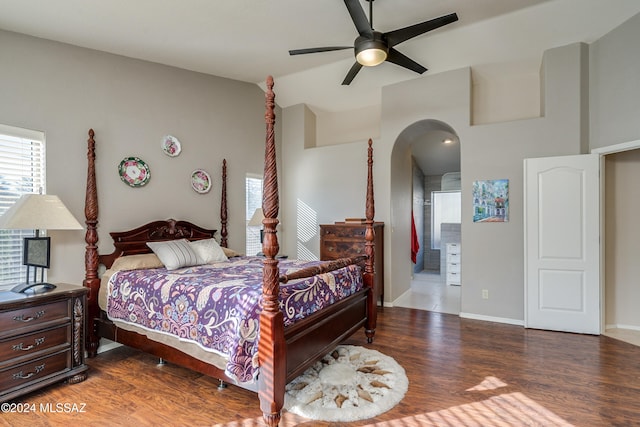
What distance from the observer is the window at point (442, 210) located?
7910 mm

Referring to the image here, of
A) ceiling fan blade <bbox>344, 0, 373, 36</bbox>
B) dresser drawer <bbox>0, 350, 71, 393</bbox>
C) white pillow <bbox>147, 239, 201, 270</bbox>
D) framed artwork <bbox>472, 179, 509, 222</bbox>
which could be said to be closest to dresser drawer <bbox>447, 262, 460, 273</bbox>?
framed artwork <bbox>472, 179, 509, 222</bbox>

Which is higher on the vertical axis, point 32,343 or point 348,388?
point 32,343

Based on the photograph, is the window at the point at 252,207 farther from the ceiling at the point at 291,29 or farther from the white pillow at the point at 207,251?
the ceiling at the point at 291,29

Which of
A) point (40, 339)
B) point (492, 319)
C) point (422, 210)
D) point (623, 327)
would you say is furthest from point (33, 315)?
point (422, 210)

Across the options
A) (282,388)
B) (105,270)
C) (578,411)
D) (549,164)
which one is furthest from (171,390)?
(549,164)

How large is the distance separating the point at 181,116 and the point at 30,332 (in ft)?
9.02

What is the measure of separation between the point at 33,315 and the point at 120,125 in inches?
80.1

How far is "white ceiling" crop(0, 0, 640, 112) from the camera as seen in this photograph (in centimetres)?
282

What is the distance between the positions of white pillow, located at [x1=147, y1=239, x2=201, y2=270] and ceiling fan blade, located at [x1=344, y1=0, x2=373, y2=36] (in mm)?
2772

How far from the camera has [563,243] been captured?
3760 mm

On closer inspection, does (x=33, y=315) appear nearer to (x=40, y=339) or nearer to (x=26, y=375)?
(x=40, y=339)

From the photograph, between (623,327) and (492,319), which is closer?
(623,327)

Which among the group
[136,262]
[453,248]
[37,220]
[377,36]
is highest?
[377,36]

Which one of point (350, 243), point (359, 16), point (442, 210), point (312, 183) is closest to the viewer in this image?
point (359, 16)
